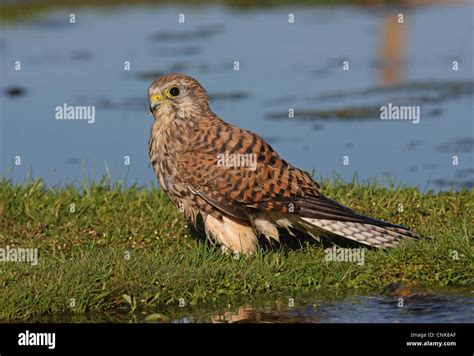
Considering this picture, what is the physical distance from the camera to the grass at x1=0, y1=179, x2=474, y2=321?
8414 millimetres

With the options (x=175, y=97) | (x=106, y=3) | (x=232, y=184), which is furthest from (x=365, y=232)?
(x=106, y=3)

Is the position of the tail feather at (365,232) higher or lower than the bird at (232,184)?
lower

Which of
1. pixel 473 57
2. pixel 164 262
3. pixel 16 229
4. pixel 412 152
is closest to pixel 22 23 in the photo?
pixel 473 57

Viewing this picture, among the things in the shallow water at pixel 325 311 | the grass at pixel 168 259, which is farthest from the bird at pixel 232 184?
the shallow water at pixel 325 311

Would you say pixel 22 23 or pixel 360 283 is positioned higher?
pixel 22 23

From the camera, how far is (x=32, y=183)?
10.9 metres

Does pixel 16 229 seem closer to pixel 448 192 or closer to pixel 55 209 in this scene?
pixel 55 209

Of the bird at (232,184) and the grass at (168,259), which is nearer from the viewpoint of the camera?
the grass at (168,259)

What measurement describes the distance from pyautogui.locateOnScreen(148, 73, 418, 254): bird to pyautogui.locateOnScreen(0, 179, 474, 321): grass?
18 cm

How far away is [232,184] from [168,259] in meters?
0.74

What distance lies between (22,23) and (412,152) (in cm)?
1208

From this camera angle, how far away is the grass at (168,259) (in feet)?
27.6

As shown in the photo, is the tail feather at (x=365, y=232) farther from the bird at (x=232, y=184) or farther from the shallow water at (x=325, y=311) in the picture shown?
the shallow water at (x=325, y=311)
